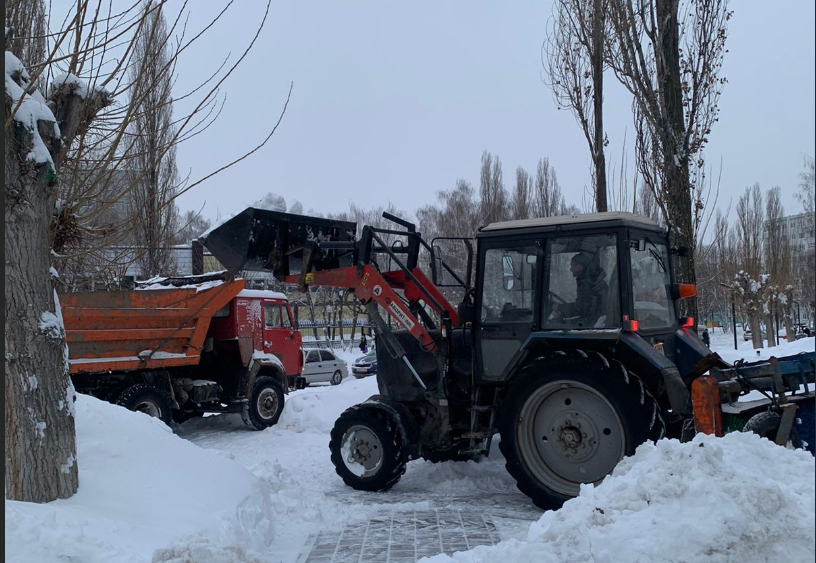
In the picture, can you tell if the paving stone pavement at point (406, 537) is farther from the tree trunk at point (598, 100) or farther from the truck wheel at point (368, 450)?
the tree trunk at point (598, 100)

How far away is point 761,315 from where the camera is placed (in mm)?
30812

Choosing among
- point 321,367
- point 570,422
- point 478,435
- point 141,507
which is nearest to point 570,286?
point 570,422

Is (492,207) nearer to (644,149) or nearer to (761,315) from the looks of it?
(761,315)

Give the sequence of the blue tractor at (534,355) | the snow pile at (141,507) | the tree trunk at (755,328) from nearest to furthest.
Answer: the snow pile at (141,507)
the blue tractor at (534,355)
the tree trunk at (755,328)

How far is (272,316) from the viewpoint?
1396cm

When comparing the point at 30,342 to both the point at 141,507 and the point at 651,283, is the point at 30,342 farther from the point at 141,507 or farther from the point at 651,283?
the point at 651,283

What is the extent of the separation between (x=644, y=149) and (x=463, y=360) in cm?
670

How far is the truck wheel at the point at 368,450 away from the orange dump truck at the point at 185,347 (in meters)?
4.52

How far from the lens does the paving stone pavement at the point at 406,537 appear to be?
550 cm

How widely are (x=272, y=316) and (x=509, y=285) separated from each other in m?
7.69

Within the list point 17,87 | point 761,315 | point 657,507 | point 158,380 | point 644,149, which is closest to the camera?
point 657,507

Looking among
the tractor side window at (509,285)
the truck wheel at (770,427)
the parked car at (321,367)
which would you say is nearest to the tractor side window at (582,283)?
the tractor side window at (509,285)

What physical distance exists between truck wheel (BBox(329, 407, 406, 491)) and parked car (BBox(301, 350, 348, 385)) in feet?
52.8

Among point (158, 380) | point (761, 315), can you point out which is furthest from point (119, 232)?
point (761, 315)
